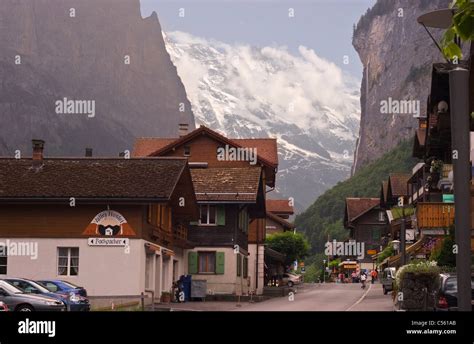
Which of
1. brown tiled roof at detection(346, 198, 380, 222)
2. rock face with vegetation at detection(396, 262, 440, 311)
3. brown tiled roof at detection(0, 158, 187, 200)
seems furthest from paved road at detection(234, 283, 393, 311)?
brown tiled roof at detection(346, 198, 380, 222)

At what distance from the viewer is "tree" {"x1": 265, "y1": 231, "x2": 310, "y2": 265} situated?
8512 centimetres

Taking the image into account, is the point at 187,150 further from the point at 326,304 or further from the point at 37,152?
the point at 326,304

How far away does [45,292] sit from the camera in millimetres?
25938

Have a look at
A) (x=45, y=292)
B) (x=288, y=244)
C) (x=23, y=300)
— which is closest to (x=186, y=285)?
(x=45, y=292)

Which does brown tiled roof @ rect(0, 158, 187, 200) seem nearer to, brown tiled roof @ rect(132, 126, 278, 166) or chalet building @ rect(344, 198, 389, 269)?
brown tiled roof @ rect(132, 126, 278, 166)

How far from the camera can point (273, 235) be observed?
8619 cm

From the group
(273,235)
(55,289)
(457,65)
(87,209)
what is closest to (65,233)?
(87,209)

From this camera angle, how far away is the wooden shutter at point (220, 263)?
50.2 meters

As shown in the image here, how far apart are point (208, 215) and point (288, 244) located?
3468 cm

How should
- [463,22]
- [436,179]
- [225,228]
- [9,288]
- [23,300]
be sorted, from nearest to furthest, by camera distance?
[463,22] → [23,300] → [9,288] → [225,228] → [436,179]

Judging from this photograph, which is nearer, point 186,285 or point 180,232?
point 186,285

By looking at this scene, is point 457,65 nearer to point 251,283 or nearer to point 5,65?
point 251,283

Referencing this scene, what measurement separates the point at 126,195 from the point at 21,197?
415cm

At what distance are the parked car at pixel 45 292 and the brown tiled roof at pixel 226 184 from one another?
20786mm
